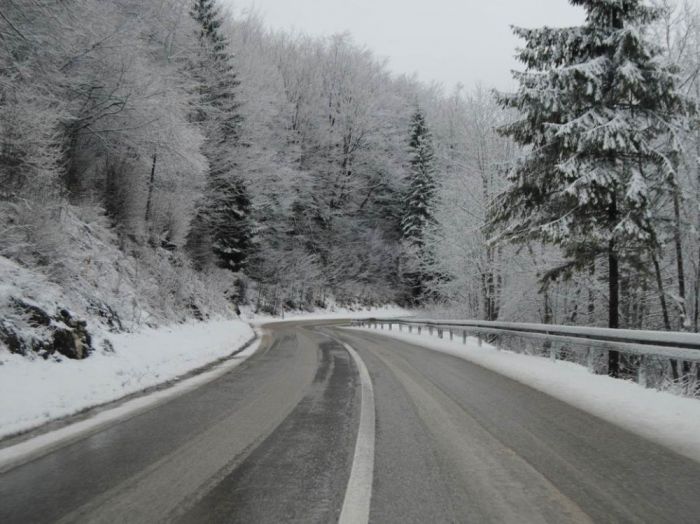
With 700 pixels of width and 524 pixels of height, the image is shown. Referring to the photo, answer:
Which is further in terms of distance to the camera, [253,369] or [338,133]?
[338,133]

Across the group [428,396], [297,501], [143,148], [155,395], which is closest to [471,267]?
[143,148]

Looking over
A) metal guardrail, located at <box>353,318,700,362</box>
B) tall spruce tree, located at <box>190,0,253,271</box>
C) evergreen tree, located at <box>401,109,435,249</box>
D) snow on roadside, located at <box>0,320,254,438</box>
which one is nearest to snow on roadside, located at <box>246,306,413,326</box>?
tall spruce tree, located at <box>190,0,253,271</box>

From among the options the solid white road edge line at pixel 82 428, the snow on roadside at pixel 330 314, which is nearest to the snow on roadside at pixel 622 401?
the solid white road edge line at pixel 82 428

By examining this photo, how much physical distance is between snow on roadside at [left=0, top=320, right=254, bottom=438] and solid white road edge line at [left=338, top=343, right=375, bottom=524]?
3372 mm

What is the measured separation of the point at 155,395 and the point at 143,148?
1031 centimetres

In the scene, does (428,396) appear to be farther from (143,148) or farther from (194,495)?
(143,148)

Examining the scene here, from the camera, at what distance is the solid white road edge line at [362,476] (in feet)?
9.49

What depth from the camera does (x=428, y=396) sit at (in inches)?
267

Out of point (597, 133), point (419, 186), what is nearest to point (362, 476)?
point (597, 133)

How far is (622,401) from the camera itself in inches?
262

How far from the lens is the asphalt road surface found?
2977 mm

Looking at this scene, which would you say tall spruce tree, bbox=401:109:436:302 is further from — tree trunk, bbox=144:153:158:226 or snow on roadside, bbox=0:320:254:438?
snow on roadside, bbox=0:320:254:438

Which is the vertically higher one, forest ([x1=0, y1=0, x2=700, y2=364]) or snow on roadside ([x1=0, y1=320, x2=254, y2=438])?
forest ([x1=0, y1=0, x2=700, y2=364])

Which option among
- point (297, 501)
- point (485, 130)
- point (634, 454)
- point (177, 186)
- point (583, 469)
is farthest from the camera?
point (485, 130)
